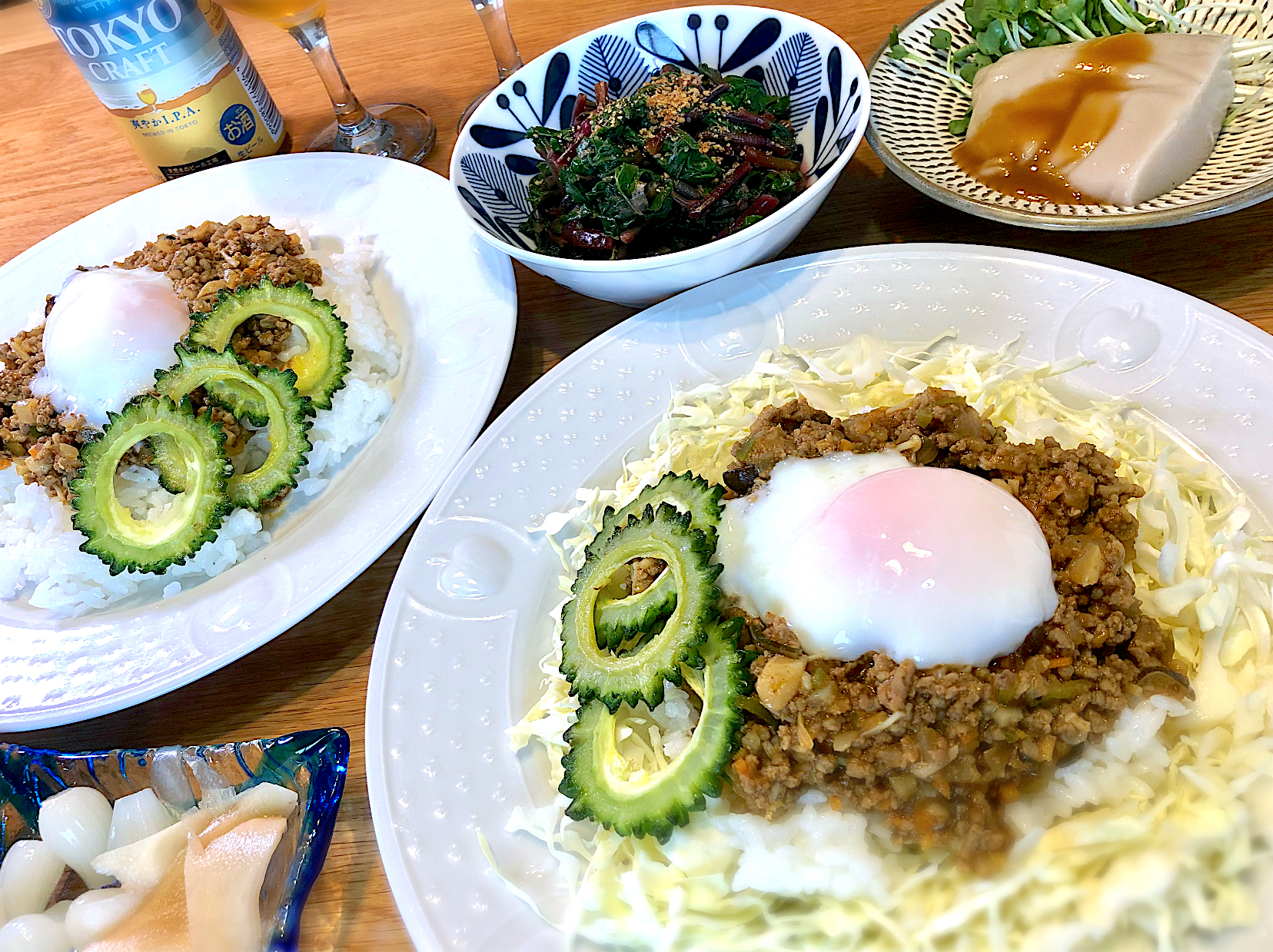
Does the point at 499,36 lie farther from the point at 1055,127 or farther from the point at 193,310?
the point at 1055,127

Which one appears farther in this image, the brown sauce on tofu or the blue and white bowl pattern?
the blue and white bowl pattern

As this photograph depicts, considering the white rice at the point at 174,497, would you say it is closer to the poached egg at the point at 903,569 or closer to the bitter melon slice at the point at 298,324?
the bitter melon slice at the point at 298,324

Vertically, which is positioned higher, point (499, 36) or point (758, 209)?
point (499, 36)

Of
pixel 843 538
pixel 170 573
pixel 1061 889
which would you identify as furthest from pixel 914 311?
pixel 170 573

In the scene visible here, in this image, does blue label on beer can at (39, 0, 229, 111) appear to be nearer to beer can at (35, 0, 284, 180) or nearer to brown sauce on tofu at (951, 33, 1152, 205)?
beer can at (35, 0, 284, 180)

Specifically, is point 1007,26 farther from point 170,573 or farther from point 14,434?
point 14,434

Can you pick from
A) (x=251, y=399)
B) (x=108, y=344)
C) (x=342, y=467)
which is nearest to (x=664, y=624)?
(x=342, y=467)

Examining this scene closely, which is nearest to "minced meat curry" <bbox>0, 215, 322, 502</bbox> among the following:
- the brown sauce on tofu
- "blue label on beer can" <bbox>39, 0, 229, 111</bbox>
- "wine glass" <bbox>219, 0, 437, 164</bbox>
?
"blue label on beer can" <bbox>39, 0, 229, 111</bbox>
